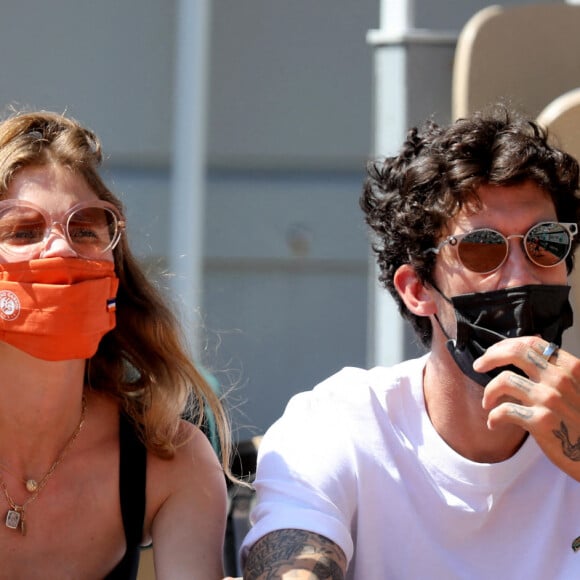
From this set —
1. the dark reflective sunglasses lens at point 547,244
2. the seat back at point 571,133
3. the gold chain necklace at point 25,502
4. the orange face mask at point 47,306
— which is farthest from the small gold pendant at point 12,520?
the seat back at point 571,133

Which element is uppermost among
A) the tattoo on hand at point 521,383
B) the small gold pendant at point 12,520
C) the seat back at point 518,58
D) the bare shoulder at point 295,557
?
the seat back at point 518,58

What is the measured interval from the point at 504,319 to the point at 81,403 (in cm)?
96

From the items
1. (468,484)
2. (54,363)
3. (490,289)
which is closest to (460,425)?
(468,484)

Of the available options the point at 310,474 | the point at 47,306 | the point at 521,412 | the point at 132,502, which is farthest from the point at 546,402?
the point at 47,306

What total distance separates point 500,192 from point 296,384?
3765 millimetres

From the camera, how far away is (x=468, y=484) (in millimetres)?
2422

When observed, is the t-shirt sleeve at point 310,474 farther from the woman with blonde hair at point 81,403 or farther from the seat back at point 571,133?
the seat back at point 571,133

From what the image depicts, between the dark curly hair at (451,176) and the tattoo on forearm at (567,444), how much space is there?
1.74 ft

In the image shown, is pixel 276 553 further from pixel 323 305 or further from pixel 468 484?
pixel 323 305

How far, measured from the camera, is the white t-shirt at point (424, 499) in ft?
7.79

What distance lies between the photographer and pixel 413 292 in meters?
2.70

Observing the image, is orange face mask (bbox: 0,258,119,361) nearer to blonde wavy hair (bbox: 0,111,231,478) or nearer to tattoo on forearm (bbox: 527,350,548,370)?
blonde wavy hair (bbox: 0,111,231,478)

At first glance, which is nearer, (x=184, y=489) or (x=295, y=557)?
(x=295, y=557)

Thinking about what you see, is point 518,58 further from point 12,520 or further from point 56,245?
point 12,520
